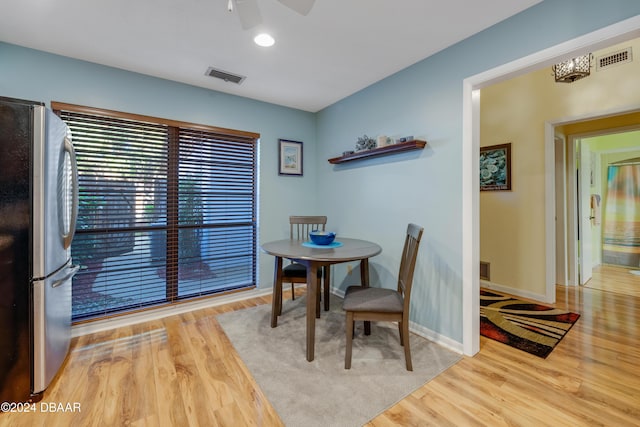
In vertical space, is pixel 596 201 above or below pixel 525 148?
below

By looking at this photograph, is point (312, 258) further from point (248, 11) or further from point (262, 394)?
point (248, 11)

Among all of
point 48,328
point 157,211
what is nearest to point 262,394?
point 48,328

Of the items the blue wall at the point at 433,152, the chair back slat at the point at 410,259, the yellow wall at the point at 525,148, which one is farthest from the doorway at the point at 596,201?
the chair back slat at the point at 410,259

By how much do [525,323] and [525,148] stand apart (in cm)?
215

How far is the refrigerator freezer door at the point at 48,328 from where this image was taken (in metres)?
1.62

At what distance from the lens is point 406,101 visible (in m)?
2.67

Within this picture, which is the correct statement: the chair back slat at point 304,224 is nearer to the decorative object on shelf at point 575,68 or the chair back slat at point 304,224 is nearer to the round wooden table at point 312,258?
the round wooden table at point 312,258

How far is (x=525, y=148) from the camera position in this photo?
3.48 meters

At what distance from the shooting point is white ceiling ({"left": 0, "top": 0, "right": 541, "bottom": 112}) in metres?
1.81

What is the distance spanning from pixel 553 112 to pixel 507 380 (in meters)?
3.12

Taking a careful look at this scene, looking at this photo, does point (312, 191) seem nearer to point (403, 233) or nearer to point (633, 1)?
point (403, 233)

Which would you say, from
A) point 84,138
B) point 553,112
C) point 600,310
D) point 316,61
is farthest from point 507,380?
point 84,138

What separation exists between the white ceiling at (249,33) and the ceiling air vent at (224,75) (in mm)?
74

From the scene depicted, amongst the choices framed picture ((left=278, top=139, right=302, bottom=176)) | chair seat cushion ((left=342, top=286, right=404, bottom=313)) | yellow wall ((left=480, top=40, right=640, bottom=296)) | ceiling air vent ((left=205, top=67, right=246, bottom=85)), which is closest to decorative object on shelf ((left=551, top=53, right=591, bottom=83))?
yellow wall ((left=480, top=40, right=640, bottom=296))
